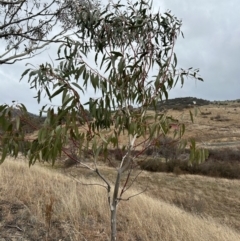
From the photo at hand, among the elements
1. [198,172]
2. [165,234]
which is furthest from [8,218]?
[198,172]

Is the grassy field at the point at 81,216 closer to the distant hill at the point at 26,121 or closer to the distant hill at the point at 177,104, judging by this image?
the distant hill at the point at 177,104

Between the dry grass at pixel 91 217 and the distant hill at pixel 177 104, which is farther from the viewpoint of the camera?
the dry grass at pixel 91 217

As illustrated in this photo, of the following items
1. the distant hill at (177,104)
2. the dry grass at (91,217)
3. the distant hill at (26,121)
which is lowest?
the dry grass at (91,217)

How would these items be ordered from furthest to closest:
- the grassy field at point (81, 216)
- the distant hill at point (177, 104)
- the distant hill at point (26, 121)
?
the grassy field at point (81, 216) → the distant hill at point (177, 104) → the distant hill at point (26, 121)

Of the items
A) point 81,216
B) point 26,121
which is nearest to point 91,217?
point 81,216

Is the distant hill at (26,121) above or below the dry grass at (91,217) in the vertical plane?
above

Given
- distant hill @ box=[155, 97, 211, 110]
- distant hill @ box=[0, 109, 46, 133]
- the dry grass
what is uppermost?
distant hill @ box=[155, 97, 211, 110]

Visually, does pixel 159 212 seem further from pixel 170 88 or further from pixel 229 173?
pixel 229 173

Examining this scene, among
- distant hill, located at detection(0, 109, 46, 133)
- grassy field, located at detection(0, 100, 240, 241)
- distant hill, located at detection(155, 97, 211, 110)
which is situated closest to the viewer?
distant hill, located at detection(0, 109, 46, 133)

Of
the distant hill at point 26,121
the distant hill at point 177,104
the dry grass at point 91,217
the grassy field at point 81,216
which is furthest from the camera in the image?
the dry grass at point 91,217

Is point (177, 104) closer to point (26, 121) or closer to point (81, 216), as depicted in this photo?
point (81, 216)

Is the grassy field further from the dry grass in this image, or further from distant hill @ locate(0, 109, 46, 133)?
distant hill @ locate(0, 109, 46, 133)

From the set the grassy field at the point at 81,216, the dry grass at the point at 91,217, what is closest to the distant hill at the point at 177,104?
the grassy field at the point at 81,216

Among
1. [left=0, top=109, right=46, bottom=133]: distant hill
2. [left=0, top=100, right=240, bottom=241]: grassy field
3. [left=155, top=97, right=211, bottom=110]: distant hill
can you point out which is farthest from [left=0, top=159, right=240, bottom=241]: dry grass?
[left=155, top=97, right=211, bottom=110]: distant hill
